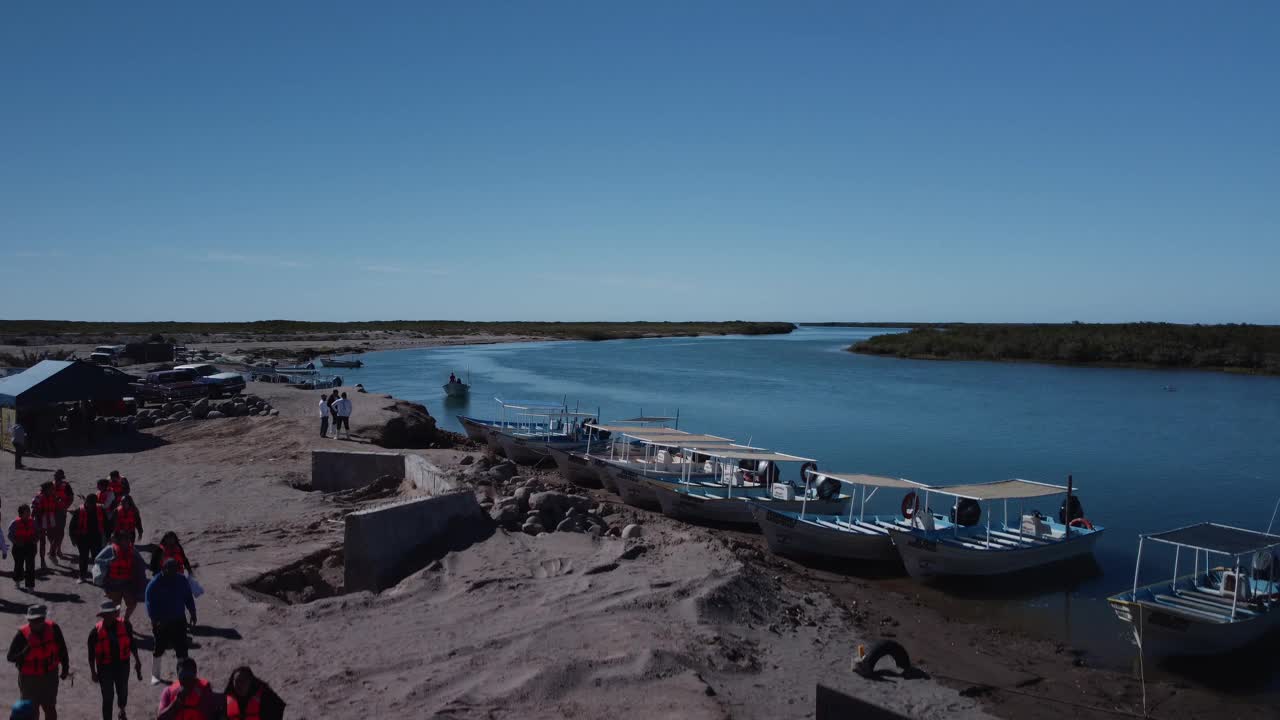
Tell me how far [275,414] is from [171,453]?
5.49 meters

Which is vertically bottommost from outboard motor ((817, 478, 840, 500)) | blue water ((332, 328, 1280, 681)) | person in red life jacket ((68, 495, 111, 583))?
blue water ((332, 328, 1280, 681))

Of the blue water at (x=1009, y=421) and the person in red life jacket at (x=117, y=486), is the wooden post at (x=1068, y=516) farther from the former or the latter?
the person in red life jacket at (x=117, y=486)

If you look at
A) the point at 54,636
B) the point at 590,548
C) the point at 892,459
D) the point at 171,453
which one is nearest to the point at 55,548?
the point at 54,636

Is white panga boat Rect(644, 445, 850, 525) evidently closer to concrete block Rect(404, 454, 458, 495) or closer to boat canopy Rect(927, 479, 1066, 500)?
boat canopy Rect(927, 479, 1066, 500)

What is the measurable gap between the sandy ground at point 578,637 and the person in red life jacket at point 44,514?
0.77m

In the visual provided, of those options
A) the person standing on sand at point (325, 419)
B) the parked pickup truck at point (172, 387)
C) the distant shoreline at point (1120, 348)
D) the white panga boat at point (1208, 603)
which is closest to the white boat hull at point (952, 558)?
the white panga boat at point (1208, 603)

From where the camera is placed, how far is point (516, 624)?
35.9 feet

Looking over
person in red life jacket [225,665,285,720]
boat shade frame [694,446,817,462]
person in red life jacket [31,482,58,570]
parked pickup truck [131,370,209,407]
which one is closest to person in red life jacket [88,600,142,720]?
person in red life jacket [225,665,285,720]

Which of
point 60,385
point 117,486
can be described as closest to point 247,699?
point 117,486

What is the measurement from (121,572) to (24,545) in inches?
104

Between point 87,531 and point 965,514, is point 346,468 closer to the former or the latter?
point 87,531

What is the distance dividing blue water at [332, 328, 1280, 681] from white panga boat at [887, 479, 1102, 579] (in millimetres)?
811

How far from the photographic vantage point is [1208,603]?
13.9 meters

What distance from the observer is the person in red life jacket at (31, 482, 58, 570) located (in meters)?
12.1
